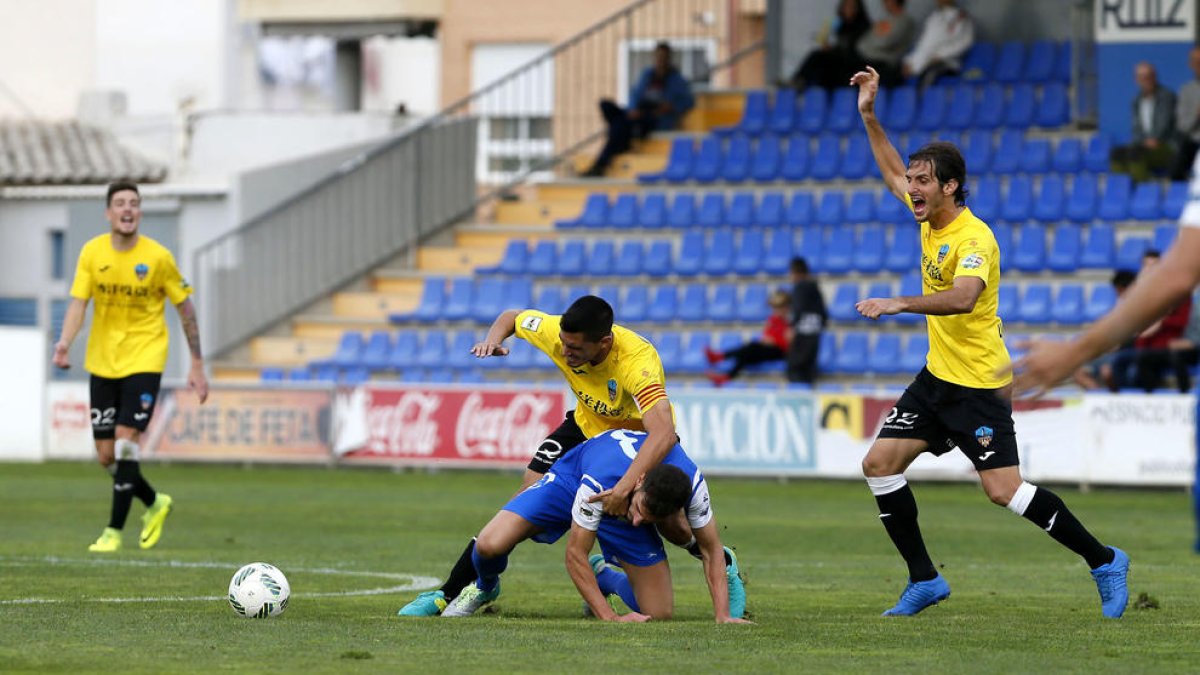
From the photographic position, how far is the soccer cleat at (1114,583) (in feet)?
29.9

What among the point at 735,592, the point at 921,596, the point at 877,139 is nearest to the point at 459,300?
the point at 877,139

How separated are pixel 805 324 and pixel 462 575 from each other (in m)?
13.6

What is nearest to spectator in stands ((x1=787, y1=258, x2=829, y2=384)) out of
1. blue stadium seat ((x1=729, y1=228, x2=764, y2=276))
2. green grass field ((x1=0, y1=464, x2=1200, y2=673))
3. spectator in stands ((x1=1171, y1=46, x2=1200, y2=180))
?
blue stadium seat ((x1=729, y1=228, x2=764, y2=276))

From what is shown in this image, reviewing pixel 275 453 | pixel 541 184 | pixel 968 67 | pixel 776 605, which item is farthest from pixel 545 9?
pixel 776 605

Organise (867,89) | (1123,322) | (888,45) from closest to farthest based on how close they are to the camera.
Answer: (1123,322) < (867,89) < (888,45)

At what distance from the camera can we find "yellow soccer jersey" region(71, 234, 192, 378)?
44.0 feet

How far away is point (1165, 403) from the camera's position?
19.7 meters

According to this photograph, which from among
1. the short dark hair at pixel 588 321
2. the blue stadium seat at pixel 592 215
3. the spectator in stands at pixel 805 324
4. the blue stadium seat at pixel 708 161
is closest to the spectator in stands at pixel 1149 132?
the spectator in stands at pixel 805 324

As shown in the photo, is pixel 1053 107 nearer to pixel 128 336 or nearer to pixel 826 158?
pixel 826 158

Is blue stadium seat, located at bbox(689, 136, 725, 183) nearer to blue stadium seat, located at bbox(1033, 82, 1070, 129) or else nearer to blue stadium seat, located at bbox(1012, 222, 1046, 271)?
blue stadium seat, located at bbox(1033, 82, 1070, 129)

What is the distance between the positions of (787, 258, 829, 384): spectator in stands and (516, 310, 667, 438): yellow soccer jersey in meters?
12.9

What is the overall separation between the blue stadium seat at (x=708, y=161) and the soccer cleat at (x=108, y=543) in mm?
15280

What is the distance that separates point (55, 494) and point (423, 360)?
7.57 m

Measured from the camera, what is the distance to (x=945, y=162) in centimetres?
909
